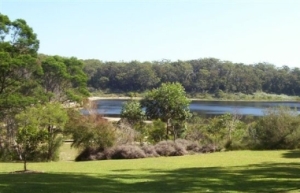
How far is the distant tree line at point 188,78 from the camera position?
153375 millimetres

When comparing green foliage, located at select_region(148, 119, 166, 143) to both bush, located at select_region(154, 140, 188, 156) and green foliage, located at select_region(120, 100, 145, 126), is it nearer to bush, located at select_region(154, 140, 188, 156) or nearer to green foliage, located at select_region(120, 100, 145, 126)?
bush, located at select_region(154, 140, 188, 156)

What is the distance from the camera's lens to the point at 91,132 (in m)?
33.1

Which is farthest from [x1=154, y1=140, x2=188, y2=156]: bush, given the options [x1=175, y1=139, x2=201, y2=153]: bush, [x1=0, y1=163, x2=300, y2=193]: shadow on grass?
[x1=0, y1=163, x2=300, y2=193]: shadow on grass

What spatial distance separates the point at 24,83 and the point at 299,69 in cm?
14268

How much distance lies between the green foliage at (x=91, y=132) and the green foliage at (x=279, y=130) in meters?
Answer: 13.7

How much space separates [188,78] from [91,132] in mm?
127224

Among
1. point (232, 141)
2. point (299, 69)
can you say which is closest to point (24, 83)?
point (232, 141)

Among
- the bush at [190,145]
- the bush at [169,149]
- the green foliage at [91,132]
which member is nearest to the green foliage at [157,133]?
the bush at [190,145]

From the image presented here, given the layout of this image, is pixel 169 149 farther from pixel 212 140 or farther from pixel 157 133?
pixel 157 133

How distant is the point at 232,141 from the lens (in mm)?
38688

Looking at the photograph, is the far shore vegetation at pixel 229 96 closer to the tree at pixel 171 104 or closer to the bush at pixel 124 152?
the tree at pixel 171 104

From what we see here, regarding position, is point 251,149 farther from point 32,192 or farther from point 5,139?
point 32,192

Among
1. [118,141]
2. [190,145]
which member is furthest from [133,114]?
[118,141]

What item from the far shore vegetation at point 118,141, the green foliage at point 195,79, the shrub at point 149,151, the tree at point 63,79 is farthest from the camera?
the green foliage at point 195,79
